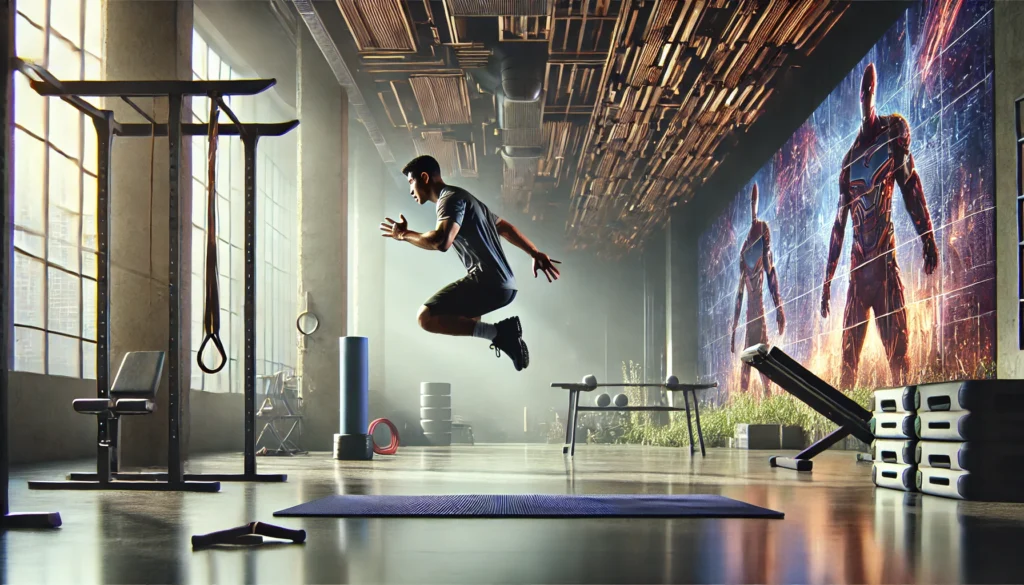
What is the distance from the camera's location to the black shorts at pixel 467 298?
5191 mm

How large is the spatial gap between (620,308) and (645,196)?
5.36 meters

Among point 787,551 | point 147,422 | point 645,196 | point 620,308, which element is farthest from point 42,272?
point 620,308

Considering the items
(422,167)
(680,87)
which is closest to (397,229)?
(422,167)

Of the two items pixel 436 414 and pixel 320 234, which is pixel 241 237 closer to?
pixel 320 234

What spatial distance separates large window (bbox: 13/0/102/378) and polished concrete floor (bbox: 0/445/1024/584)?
4.43 metres

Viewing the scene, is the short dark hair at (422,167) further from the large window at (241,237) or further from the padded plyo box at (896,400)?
the large window at (241,237)

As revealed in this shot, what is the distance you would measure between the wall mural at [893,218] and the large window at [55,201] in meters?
7.58

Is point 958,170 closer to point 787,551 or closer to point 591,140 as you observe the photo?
point 787,551

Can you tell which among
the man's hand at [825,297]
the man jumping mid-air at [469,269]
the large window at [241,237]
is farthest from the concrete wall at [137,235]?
the man's hand at [825,297]

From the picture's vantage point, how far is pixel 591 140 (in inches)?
516

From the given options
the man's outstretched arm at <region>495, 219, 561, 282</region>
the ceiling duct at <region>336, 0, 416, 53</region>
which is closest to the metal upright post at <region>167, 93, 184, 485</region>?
the man's outstretched arm at <region>495, 219, 561, 282</region>

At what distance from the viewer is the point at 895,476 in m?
5.33

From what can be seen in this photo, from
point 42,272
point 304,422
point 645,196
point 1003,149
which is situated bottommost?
point 304,422

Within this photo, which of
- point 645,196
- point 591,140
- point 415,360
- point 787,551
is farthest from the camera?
point 415,360
